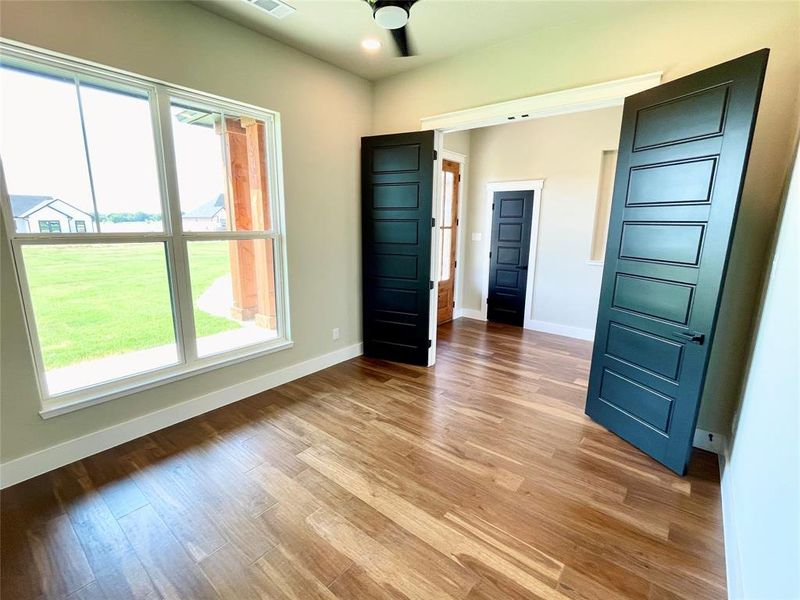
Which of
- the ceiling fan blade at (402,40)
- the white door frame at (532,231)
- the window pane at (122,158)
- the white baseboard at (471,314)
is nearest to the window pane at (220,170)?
the window pane at (122,158)

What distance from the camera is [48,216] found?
82.9 inches

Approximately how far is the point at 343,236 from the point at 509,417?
2472 mm

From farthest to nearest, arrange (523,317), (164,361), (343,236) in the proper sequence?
(523,317) < (343,236) < (164,361)

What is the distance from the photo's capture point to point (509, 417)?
2885mm

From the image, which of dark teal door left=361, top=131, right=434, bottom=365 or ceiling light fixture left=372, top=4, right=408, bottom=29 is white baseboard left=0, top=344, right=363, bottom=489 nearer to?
dark teal door left=361, top=131, right=434, bottom=365

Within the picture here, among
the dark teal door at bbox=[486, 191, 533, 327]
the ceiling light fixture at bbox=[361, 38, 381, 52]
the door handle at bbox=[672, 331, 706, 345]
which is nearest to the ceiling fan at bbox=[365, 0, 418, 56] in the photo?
the ceiling light fixture at bbox=[361, 38, 381, 52]

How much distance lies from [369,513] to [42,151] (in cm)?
282

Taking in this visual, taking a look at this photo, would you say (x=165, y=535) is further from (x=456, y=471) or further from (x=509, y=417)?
(x=509, y=417)

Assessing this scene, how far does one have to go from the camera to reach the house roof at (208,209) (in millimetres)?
2738

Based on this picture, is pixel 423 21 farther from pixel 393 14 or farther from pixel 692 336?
pixel 692 336

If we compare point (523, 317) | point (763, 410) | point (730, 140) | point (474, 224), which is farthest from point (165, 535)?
point (474, 224)

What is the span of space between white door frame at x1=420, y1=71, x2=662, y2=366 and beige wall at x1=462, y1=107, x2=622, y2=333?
6.57 feet

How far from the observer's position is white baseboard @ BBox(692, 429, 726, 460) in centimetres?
243

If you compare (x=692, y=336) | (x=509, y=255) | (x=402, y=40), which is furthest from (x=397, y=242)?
(x=692, y=336)
